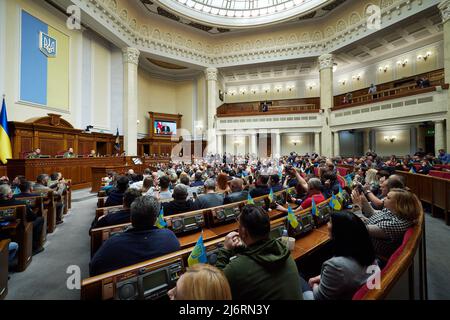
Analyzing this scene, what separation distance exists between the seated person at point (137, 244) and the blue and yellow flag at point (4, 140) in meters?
7.92

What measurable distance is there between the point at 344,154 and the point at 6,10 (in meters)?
19.5

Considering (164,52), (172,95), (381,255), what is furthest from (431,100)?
(172,95)

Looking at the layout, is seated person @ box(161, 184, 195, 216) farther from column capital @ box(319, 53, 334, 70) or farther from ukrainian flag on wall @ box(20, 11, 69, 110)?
column capital @ box(319, 53, 334, 70)

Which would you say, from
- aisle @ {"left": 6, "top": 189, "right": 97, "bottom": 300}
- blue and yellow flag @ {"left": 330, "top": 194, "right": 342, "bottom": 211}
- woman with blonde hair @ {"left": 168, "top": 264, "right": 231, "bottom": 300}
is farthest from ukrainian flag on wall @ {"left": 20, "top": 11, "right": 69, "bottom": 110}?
blue and yellow flag @ {"left": 330, "top": 194, "right": 342, "bottom": 211}

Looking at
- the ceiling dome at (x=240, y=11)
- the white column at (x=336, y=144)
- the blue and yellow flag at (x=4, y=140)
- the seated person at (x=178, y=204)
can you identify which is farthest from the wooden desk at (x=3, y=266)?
the ceiling dome at (x=240, y=11)

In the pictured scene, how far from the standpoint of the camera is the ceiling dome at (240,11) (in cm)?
1303

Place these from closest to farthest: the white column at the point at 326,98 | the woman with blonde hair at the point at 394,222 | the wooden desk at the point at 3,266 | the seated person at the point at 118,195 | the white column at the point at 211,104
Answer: the woman with blonde hair at the point at 394,222, the wooden desk at the point at 3,266, the seated person at the point at 118,195, the white column at the point at 326,98, the white column at the point at 211,104

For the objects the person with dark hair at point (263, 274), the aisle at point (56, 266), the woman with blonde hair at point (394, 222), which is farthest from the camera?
the aisle at point (56, 266)

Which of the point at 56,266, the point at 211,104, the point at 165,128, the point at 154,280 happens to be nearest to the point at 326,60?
the point at 211,104

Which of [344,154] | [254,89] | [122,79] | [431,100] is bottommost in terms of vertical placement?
[344,154]

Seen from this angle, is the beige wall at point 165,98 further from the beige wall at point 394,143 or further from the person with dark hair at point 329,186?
the person with dark hair at point 329,186
